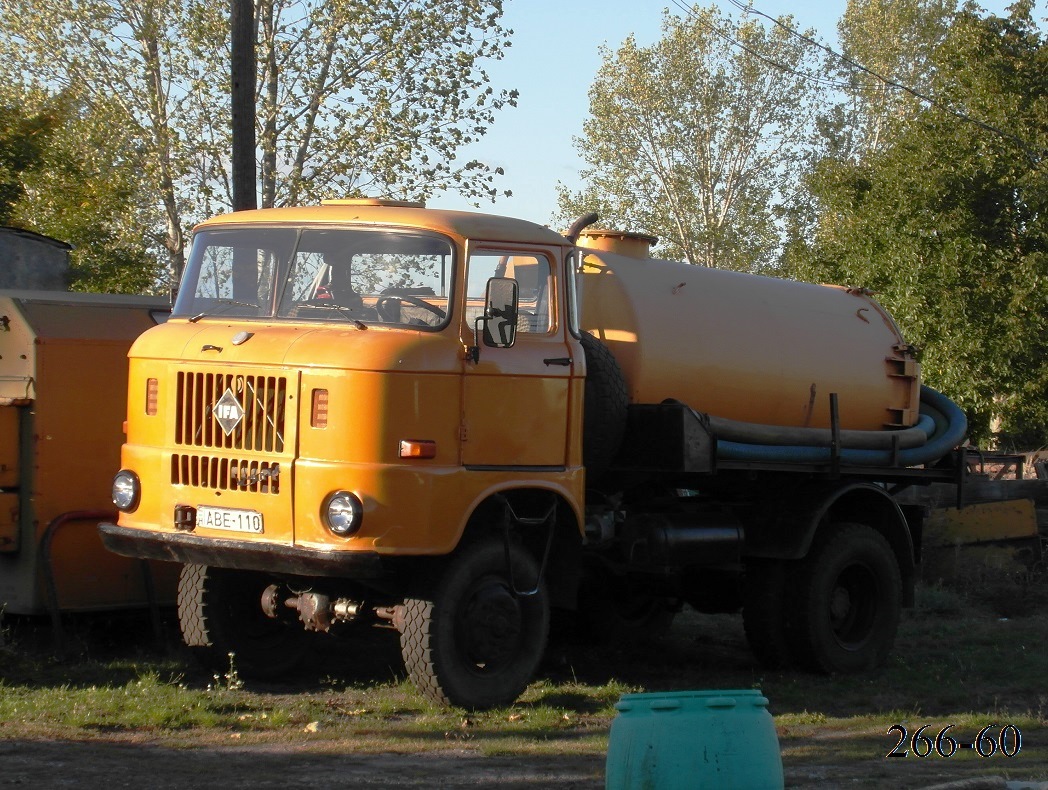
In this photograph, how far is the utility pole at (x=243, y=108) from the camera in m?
12.2

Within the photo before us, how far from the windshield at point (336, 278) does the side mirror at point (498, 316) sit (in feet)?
0.77

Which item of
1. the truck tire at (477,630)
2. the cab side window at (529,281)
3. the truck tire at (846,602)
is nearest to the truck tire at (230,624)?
the truck tire at (477,630)

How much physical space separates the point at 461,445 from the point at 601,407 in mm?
1282

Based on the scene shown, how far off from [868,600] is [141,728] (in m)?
5.67

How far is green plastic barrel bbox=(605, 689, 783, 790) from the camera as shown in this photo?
4598 mm

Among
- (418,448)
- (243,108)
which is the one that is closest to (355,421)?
(418,448)

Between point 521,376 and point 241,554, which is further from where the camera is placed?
point 521,376

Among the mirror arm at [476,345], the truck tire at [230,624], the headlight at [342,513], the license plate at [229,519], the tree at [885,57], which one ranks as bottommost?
the truck tire at [230,624]

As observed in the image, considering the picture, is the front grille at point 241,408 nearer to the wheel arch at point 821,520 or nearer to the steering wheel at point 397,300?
the steering wheel at point 397,300

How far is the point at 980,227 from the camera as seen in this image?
76.4ft

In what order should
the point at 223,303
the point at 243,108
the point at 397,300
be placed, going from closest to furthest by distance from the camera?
1. the point at 397,300
2. the point at 223,303
3. the point at 243,108

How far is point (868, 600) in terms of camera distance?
10375 millimetres

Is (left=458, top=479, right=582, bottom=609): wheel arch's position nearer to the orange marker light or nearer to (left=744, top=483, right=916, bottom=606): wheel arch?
the orange marker light

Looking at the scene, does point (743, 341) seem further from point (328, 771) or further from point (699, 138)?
point (699, 138)
